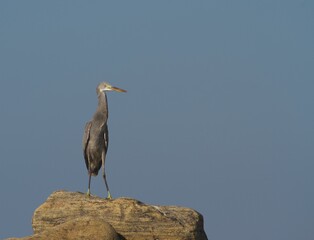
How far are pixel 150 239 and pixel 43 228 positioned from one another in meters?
3.17

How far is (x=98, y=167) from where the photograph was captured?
2498cm

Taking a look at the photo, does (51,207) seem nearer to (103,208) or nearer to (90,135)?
(103,208)

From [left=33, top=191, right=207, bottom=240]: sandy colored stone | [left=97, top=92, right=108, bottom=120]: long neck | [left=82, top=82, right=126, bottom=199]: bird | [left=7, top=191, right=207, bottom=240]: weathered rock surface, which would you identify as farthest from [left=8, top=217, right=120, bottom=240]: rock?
[left=97, top=92, right=108, bottom=120]: long neck

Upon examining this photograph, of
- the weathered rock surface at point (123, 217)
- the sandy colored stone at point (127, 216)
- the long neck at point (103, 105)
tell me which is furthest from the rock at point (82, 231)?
the long neck at point (103, 105)

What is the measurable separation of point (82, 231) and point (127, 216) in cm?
189

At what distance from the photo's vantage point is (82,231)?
1900cm

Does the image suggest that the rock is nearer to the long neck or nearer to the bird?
the bird

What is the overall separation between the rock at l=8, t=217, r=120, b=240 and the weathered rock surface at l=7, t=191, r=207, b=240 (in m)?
0.03

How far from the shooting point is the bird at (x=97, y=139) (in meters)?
24.5

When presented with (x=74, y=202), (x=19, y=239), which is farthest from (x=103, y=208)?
(x=19, y=239)

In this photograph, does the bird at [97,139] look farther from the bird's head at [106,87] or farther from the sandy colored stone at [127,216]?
the sandy colored stone at [127,216]

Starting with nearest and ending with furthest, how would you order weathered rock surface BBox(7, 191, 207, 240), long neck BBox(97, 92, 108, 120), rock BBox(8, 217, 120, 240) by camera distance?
rock BBox(8, 217, 120, 240)
weathered rock surface BBox(7, 191, 207, 240)
long neck BBox(97, 92, 108, 120)

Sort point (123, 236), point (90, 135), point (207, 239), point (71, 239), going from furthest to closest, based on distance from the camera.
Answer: point (90, 135) < point (207, 239) < point (123, 236) < point (71, 239)

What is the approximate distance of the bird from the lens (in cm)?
2450
